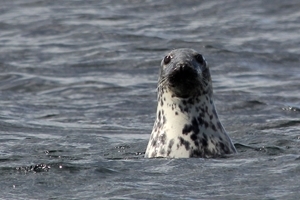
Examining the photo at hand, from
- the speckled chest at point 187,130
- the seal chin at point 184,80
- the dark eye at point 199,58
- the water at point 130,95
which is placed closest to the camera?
the water at point 130,95

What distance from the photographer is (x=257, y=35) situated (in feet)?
66.6

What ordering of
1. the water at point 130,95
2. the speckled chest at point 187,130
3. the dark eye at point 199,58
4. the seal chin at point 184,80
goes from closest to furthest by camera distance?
1. the water at point 130,95
2. the seal chin at point 184,80
3. the speckled chest at point 187,130
4. the dark eye at point 199,58

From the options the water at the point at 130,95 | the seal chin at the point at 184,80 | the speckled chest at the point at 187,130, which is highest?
the seal chin at the point at 184,80

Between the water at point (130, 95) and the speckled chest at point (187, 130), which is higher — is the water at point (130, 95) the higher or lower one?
the lower one

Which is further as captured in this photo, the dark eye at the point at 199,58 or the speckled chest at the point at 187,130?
the dark eye at the point at 199,58

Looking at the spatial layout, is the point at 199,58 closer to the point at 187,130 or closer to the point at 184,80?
the point at 184,80

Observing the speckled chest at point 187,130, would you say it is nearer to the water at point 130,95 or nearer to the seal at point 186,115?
the seal at point 186,115

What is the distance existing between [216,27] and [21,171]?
11506mm

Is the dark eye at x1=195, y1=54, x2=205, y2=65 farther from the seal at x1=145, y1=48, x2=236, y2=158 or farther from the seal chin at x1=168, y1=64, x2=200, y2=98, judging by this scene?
the seal chin at x1=168, y1=64, x2=200, y2=98

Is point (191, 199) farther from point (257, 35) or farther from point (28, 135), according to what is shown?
point (257, 35)

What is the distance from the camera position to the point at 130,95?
1648cm

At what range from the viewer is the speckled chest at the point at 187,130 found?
10.7 meters

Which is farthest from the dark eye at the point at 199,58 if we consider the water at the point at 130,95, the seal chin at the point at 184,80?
the water at the point at 130,95

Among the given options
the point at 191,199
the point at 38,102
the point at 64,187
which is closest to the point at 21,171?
the point at 64,187
